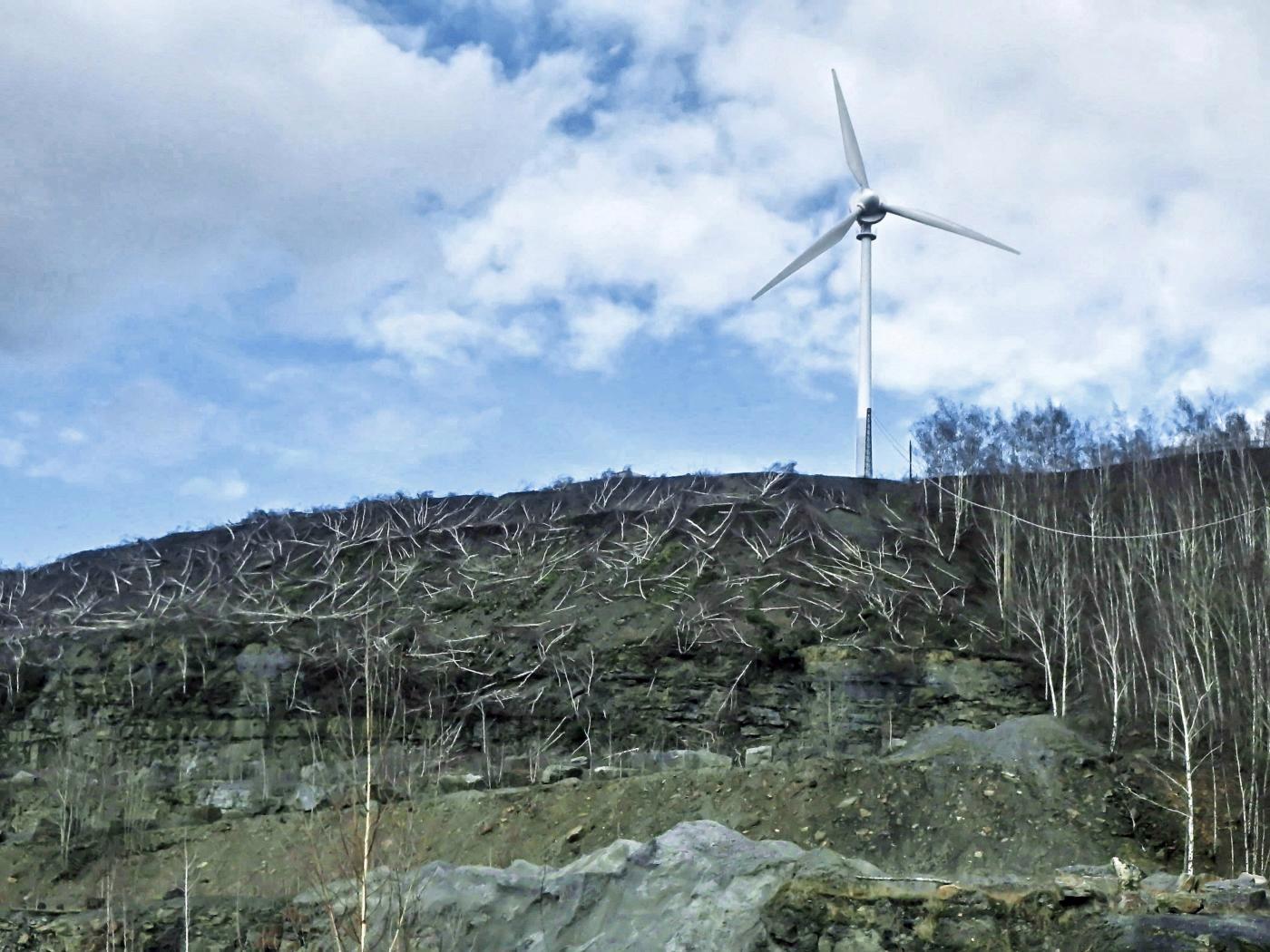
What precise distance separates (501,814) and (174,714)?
14133 mm

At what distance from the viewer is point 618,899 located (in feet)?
59.0

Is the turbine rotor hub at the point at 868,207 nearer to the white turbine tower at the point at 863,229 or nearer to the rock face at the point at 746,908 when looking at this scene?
the white turbine tower at the point at 863,229

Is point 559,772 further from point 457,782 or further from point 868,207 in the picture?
point 868,207

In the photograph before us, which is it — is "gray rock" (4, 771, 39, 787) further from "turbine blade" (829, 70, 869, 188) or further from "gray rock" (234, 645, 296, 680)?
"turbine blade" (829, 70, 869, 188)

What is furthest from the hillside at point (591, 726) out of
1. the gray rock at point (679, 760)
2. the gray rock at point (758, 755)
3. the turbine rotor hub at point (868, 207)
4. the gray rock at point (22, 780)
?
the turbine rotor hub at point (868, 207)

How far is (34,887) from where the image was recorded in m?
33.8

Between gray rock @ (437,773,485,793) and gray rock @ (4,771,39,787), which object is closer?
gray rock @ (437,773,485,793)

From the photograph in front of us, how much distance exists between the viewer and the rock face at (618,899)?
1625 centimetres

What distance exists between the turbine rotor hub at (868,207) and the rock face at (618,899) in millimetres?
35008

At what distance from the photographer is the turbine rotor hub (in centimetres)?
4894

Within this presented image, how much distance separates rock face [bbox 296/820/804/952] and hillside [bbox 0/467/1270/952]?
0.08m

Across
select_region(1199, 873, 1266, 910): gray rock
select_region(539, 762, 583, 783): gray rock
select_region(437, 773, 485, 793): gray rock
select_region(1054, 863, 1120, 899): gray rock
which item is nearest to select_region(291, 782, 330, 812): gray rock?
select_region(437, 773, 485, 793): gray rock

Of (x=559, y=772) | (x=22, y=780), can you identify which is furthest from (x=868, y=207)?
(x=22, y=780)

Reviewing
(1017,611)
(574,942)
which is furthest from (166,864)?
(1017,611)
